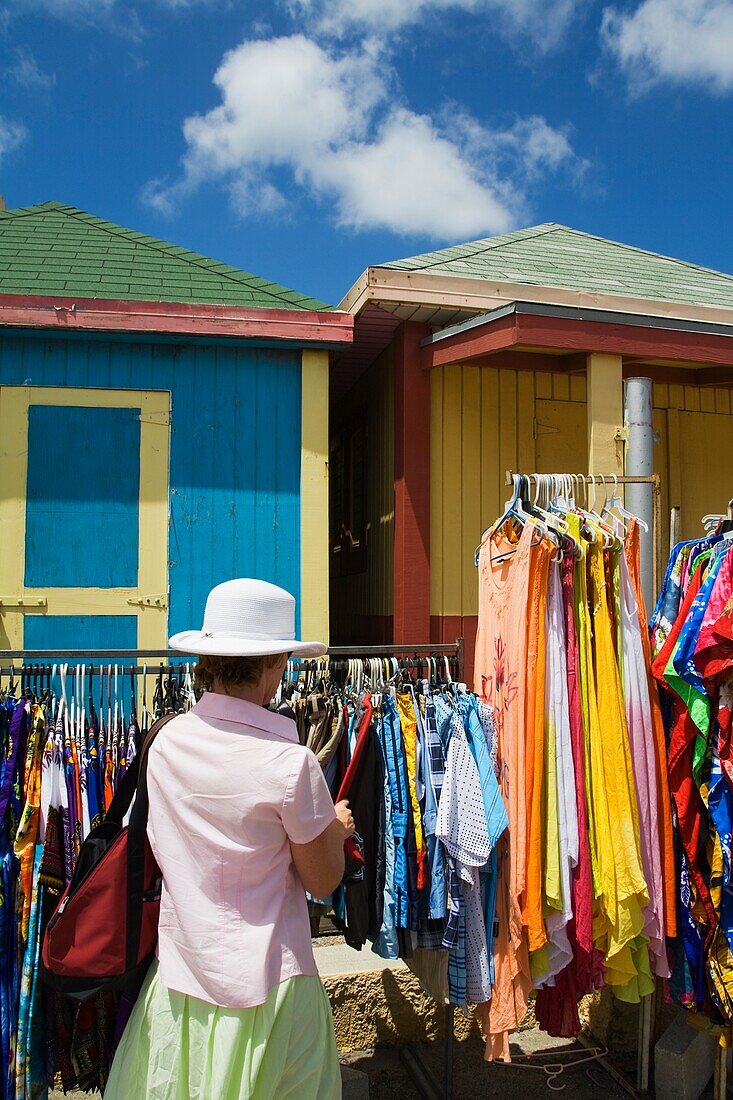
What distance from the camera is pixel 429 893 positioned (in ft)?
8.95

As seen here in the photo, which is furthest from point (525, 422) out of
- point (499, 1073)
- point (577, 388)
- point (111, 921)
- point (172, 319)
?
point (111, 921)

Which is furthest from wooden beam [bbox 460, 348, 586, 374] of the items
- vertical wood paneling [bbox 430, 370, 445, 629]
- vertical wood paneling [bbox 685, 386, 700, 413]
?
vertical wood paneling [bbox 685, 386, 700, 413]

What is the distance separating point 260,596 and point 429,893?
4.31 feet

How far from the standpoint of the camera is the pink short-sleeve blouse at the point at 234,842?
1.83 meters

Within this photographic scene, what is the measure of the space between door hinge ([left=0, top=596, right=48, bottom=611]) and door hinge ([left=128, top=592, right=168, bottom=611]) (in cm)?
55

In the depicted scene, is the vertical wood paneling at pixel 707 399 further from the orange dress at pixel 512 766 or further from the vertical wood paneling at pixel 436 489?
the orange dress at pixel 512 766

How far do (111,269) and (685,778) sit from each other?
505 centimetres

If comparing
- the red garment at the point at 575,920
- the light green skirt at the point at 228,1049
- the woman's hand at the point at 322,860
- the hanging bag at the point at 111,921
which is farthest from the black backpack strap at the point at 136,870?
the red garment at the point at 575,920

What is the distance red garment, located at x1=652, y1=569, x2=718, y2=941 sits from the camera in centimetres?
295

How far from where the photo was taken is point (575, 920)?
2.81m

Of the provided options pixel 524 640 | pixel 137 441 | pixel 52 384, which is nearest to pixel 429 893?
pixel 524 640

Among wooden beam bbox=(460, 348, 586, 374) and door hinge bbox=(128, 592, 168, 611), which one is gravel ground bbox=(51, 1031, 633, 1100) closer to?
door hinge bbox=(128, 592, 168, 611)

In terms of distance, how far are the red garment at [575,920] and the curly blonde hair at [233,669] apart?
1.35 m

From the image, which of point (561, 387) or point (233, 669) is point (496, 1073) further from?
point (561, 387)
